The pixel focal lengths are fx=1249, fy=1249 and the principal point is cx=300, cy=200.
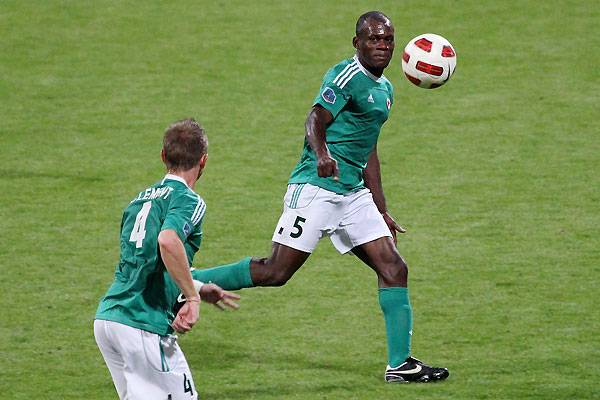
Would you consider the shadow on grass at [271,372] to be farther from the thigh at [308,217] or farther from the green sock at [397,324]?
the thigh at [308,217]

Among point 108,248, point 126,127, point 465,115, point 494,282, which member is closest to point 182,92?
point 126,127

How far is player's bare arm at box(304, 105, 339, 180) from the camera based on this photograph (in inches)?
264

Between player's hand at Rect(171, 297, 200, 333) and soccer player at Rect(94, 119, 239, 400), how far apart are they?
0.04 meters

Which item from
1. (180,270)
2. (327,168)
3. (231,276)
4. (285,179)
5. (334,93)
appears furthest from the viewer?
(285,179)

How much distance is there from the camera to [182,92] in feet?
45.2

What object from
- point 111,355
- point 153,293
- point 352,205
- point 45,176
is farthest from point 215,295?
point 45,176

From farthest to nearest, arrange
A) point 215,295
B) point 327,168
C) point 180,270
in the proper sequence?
point 327,168 < point 215,295 < point 180,270

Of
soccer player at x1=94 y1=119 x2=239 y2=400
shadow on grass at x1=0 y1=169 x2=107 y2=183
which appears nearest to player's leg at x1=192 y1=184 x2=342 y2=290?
soccer player at x1=94 y1=119 x2=239 y2=400

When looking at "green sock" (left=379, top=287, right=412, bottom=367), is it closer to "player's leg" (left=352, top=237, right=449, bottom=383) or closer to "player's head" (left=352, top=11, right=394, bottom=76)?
"player's leg" (left=352, top=237, right=449, bottom=383)

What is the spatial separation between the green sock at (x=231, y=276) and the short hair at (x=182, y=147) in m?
2.01

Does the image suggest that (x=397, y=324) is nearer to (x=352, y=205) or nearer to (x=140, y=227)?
(x=352, y=205)

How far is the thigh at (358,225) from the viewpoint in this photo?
7281mm

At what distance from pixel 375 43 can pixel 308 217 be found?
1077mm

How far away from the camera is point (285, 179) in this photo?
37.8 feet
